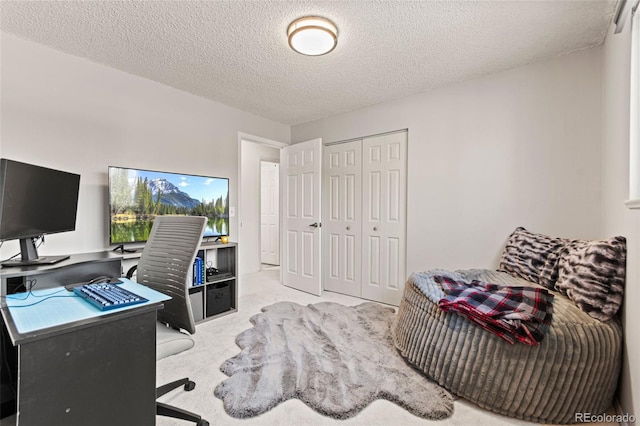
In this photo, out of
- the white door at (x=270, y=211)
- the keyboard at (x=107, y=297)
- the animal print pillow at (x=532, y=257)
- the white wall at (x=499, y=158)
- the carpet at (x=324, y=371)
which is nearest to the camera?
the keyboard at (x=107, y=297)

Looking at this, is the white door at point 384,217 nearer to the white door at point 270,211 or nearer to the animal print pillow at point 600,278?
the animal print pillow at point 600,278

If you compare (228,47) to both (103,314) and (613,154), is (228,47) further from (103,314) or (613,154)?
(613,154)

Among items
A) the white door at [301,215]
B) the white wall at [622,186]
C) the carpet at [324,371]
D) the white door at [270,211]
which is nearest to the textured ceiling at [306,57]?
the white wall at [622,186]

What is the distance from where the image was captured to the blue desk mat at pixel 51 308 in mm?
1017

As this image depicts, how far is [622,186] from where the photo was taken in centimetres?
167

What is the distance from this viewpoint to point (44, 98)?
7.44ft

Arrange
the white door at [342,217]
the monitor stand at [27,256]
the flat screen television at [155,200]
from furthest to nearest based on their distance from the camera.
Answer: the white door at [342,217]
the flat screen television at [155,200]
the monitor stand at [27,256]

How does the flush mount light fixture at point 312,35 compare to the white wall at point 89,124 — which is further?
the white wall at point 89,124

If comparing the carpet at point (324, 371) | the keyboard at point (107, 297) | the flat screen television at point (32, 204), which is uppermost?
the flat screen television at point (32, 204)

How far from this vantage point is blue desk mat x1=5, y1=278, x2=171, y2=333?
1017mm

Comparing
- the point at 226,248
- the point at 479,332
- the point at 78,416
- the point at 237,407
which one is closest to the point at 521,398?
the point at 479,332

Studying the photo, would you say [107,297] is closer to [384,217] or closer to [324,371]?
[324,371]

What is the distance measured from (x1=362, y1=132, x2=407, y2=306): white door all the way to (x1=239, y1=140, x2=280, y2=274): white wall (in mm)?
2200

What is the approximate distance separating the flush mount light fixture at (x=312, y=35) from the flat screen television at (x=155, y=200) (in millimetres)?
1839
